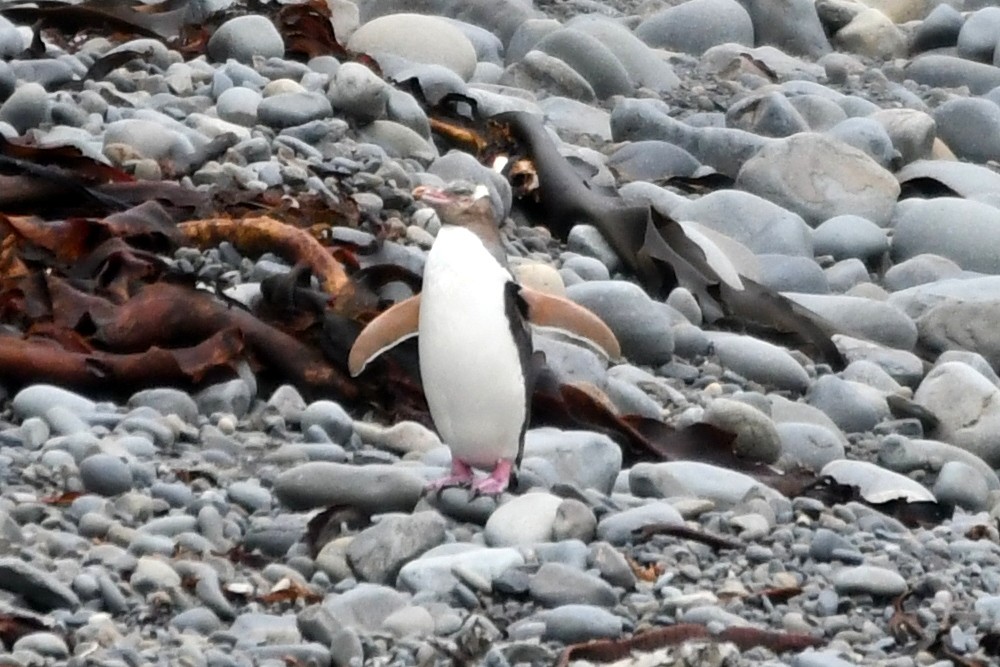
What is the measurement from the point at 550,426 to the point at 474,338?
0.84 metres

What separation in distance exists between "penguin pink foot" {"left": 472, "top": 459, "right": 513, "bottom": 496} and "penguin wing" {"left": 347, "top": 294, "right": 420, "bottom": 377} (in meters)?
0.46

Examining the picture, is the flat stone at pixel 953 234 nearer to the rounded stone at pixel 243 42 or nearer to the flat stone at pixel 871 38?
the rounded stone at pixel 243 42

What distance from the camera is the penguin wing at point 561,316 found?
4.75 m

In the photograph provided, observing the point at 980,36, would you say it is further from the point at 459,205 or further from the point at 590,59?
the point at 459,205

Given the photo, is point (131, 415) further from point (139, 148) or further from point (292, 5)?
point (292, 5)

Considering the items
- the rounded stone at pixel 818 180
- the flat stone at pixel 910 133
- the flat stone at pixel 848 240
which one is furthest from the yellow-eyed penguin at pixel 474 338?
the flat stone at pixel 910 133

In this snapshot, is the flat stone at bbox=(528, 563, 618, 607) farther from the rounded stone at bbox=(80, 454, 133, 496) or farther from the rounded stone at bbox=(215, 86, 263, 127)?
the rounded stone at bbox=(215, 86, 263, 127)

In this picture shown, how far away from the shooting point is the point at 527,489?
15.3 ft

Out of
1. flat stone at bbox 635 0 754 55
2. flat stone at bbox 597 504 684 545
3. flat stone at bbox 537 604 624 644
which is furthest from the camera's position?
flat stone at bbox 635 0 754 55

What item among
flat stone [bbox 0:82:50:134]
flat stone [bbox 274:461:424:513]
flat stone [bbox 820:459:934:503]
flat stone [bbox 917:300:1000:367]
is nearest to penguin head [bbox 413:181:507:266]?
flat stone [bbox 274:461:424:513]

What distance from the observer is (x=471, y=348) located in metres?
4.59

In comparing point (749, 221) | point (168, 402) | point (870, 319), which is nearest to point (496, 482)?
point (168, 402)

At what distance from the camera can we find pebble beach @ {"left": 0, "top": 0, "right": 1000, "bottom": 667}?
376cm

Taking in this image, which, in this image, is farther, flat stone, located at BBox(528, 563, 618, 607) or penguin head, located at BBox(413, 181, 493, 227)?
penguin head, located at BBox(413, 181, 493, 227)
